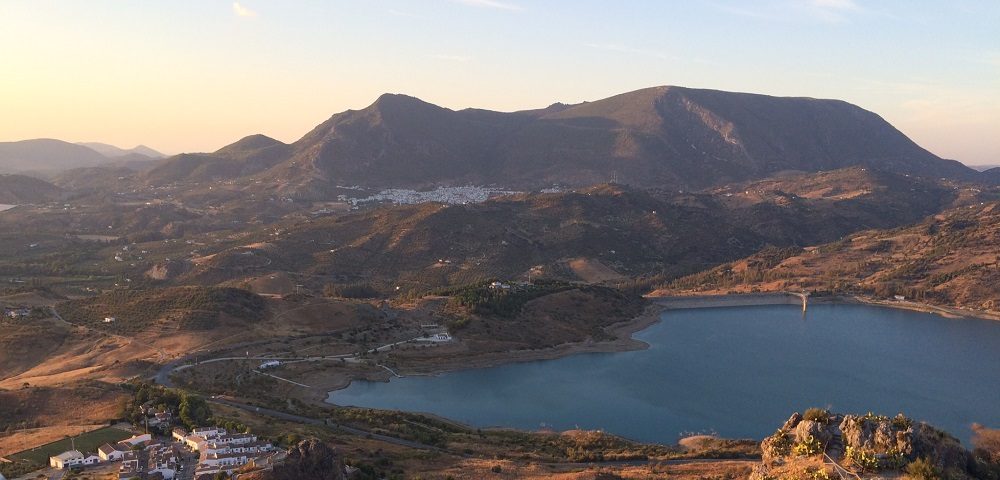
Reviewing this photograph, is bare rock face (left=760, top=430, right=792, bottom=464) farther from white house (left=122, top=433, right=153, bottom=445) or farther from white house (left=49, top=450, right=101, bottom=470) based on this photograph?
white house (left=49, top=450, right=101, bottom=470)

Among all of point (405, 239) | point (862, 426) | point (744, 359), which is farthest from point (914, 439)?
point (405, 239)

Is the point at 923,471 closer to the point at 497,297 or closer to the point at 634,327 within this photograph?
the point at 497,297

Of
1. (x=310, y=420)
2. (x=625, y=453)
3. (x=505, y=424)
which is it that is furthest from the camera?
(x=505, y=424)

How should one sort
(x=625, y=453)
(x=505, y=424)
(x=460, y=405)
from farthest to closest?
(x=460, y=405)
(x=505, y=424)
(x=625, y=453)

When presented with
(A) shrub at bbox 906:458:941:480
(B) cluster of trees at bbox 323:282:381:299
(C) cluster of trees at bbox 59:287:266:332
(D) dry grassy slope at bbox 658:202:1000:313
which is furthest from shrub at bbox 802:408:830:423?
(D) dry grassy slope at bbox 658:202:1000:313

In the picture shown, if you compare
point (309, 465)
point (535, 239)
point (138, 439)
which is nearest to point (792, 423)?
point (309, 465)

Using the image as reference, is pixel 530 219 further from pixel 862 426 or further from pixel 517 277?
pixel 862 426

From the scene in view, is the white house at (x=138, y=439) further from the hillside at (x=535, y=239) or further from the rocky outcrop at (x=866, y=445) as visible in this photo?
the hillside at (x=535, y=239)
